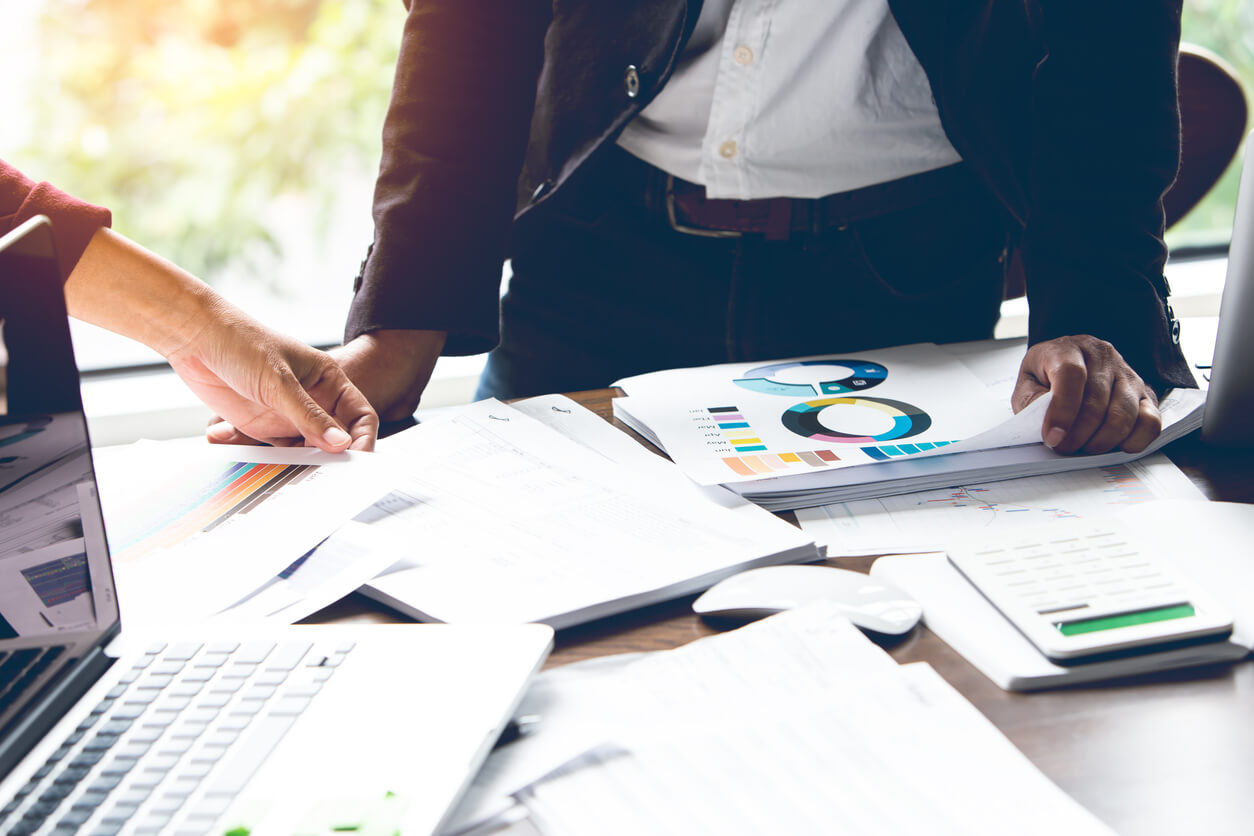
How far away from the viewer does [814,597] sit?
0.53 m

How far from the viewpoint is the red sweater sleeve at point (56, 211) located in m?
0.68

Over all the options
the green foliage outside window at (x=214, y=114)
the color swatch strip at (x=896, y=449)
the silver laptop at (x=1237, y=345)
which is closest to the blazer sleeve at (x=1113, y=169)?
the silver laptop at (x=1237, y=345)

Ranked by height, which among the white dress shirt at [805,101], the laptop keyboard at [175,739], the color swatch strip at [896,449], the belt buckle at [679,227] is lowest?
the color swatch strip at [896,449]

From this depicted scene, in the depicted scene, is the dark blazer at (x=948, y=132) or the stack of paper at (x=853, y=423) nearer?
the stack of paper at (x=853, y=423)

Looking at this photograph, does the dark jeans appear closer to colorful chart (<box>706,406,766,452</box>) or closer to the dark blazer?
the dark blazer

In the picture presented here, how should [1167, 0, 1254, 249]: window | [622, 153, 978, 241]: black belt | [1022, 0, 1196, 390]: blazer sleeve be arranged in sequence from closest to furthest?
[1022, 0, 1196, 390]: blazer sleeve
[622, 153, 978, 241]: black belt
[1167, 0, 1254, 249]: window

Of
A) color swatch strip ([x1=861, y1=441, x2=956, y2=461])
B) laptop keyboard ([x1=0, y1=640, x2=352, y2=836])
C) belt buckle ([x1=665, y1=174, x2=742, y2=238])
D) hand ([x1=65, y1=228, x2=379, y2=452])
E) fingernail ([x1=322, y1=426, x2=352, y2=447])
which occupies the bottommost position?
color swatch strip ([x1=861, y1=441, x2=956, y2=461])

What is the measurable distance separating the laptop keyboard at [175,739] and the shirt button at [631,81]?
2.17 feet

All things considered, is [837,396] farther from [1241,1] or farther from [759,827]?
[1241,1]

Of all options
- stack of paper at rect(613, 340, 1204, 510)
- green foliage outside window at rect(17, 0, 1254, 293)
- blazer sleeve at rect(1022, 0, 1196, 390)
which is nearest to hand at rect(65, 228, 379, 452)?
stack of paper at rect(613, 340, 1204, 510)

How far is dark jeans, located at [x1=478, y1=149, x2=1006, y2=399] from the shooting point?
39.7 inches

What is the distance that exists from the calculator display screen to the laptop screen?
49 centimetres

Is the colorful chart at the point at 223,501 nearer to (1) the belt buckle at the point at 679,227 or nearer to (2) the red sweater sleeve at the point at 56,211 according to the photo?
(2) the red sweater sleeve at the point at 56,211

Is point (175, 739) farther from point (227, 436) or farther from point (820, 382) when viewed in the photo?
point (820, 382)
